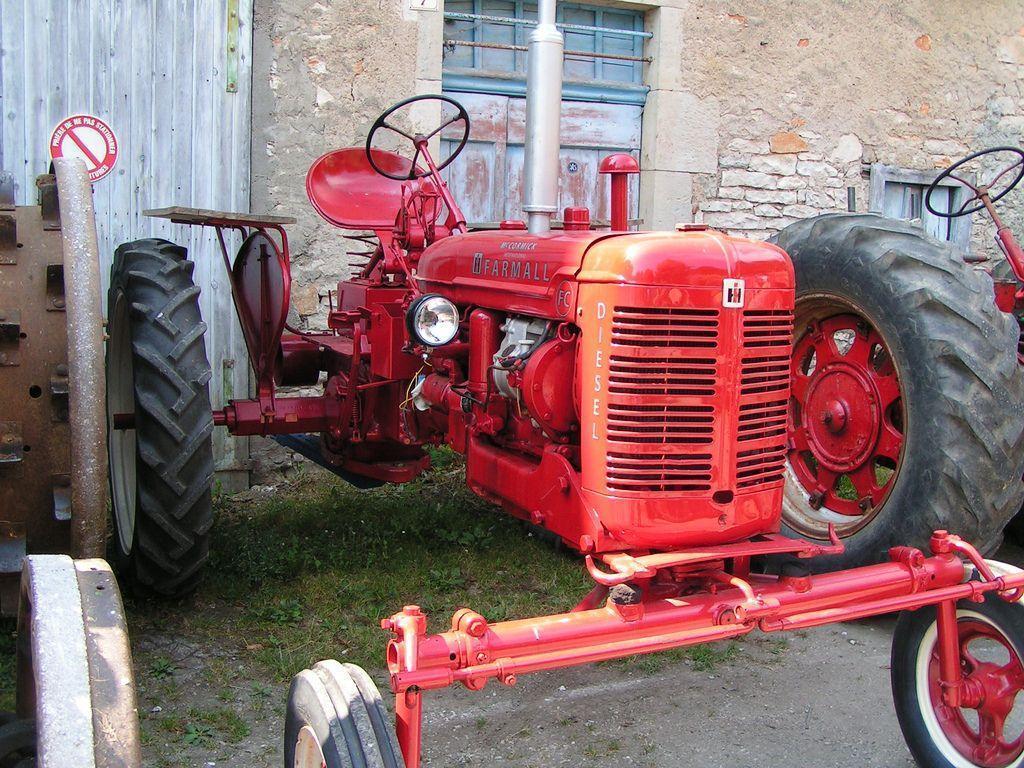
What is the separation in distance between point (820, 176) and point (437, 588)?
13.4ft

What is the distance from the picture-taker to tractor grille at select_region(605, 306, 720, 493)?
92.4 inches

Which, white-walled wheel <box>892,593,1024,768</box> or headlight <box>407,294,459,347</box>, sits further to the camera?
headlight <box>407,294,459,347</box>

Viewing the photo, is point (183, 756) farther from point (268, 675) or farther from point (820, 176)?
point (820, 176)

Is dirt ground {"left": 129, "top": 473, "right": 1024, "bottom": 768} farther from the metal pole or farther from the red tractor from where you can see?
the metal pole

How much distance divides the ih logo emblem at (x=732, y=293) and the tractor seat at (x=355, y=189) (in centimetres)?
206

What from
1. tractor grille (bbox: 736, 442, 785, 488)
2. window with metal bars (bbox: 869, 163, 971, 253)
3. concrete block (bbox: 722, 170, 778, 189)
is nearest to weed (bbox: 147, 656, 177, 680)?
tractor grille (bbox: 736, 442, 785, 488)

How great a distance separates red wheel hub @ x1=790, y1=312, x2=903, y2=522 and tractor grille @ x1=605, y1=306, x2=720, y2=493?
3.98ft

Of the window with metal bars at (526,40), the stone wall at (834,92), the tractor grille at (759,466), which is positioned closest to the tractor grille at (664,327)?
the tractor grille at (759,466)

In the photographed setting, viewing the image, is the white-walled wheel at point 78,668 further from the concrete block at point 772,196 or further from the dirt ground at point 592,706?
the concrete block at point 772,196

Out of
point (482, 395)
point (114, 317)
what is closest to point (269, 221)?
point (114, 317)

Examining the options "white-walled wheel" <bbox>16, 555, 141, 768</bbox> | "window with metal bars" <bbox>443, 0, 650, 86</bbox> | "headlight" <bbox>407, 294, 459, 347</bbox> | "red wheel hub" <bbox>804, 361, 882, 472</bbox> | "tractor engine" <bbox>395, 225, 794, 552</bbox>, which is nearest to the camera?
"white-walled wheel" <bbox>16, 555, 141, 768</bbox>

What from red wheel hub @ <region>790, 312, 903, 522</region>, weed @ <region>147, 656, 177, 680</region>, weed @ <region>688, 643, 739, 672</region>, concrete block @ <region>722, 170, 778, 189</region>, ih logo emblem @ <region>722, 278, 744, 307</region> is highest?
concrete block @ <region>722, 170, 778, 189</region>

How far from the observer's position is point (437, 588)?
393 cm

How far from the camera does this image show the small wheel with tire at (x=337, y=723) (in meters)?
1.85
